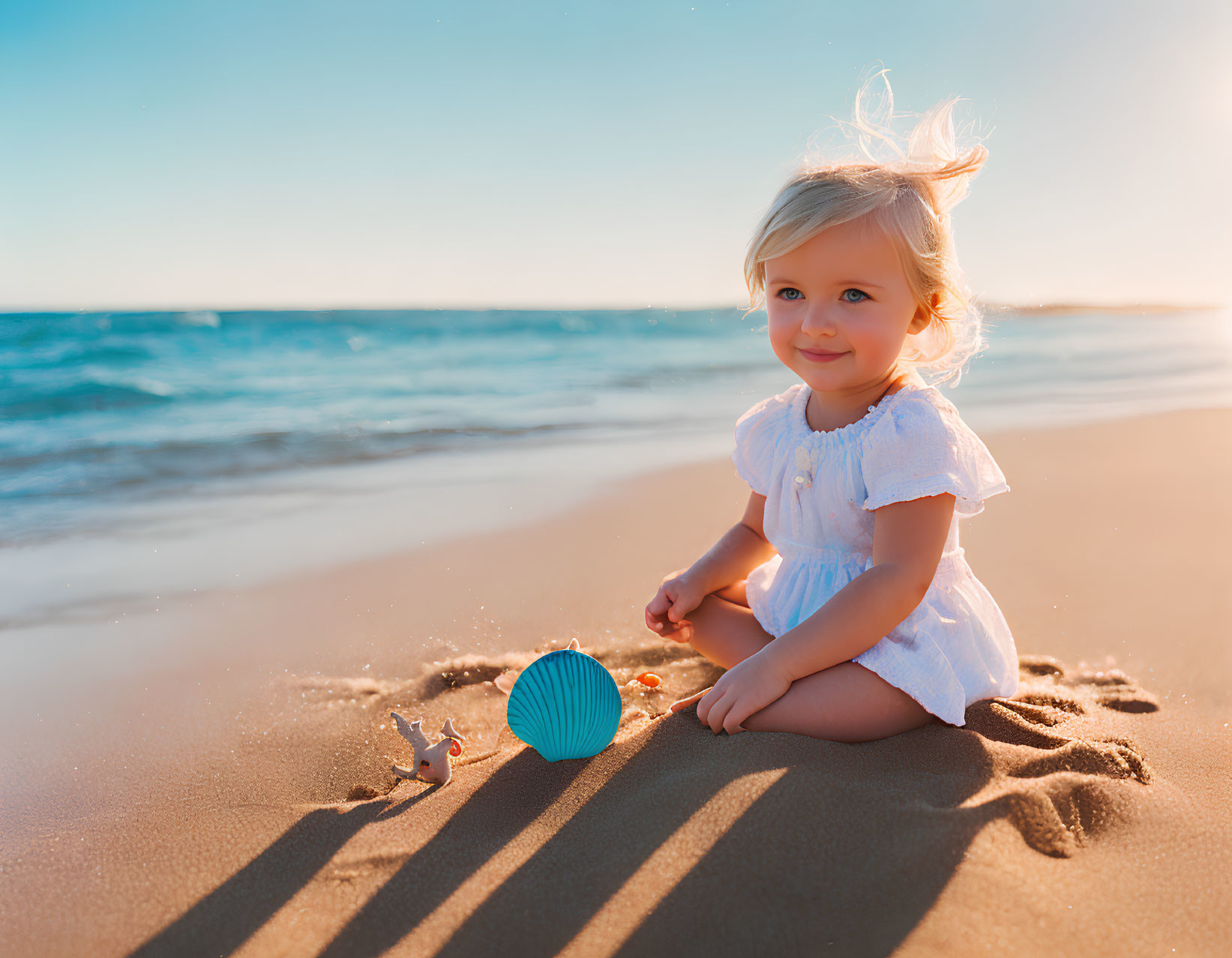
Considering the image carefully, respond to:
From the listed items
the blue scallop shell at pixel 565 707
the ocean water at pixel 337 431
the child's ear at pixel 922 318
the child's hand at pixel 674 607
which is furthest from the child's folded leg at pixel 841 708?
the ocean water at pixel 337 431

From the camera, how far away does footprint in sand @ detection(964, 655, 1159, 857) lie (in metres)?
1.42

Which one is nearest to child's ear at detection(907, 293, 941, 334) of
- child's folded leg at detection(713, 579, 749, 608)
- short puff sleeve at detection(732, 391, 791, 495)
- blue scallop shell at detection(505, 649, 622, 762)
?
short puff sleeve at detection(732, 391, 791, 495)

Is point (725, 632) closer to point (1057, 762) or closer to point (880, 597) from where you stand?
point (880, 597)

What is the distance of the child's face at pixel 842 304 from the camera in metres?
1.72

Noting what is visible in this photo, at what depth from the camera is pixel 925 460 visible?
67.2 inches

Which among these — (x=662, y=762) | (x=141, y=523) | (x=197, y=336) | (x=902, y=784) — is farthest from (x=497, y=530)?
(x=197, y=336)

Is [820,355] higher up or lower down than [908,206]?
lower down

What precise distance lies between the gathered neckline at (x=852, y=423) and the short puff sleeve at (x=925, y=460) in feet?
0.12

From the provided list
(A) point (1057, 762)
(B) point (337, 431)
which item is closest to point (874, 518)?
(A) point (1057, 762)

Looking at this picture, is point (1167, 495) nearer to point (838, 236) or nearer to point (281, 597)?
point (838, 236)

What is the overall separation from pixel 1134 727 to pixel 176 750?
7.70 ft

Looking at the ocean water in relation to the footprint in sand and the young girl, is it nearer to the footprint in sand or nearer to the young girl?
the young girl

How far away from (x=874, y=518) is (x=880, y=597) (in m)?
0.24

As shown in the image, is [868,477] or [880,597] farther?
[868,477]
